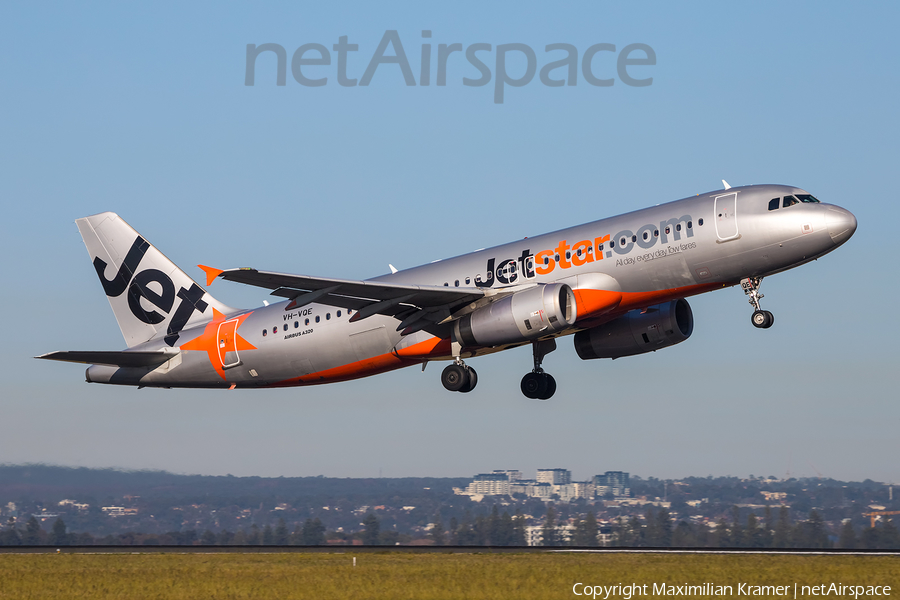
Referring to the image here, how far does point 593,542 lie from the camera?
5597 cm

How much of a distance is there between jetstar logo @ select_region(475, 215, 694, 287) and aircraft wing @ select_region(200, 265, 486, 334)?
121cm

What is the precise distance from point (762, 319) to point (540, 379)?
1109 centimetres

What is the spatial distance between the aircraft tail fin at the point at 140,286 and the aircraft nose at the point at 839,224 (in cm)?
2523

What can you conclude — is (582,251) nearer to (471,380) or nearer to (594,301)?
(594,301)

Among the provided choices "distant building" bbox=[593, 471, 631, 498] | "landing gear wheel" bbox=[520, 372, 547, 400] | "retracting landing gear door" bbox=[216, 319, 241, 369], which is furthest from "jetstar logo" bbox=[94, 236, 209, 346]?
"distant building" bbox=[593, 471, 631, 498]

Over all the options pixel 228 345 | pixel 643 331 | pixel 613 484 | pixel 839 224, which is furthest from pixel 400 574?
pixel 613 484

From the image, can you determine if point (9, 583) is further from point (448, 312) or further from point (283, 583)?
point (448, 312)

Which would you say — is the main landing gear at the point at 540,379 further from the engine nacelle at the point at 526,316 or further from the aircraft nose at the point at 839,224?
the aircraft nose at the point at 839,224

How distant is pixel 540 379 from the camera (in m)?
42.3

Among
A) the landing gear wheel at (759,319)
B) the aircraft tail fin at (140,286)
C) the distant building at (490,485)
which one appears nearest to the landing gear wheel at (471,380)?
the landing gear wheel at (759,319)

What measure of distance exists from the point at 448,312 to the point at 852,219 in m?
14.5

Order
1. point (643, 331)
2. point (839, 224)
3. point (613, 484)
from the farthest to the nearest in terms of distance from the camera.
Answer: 1. point (613, 484)
2. point (643, 331)
3. point (839, 224)

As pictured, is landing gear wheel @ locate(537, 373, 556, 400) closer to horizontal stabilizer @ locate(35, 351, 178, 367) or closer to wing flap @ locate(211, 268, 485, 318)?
wing flap @ locate(211, 268, 485, 318)

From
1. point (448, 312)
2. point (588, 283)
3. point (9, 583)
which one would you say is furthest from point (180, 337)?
point (588, 283)
